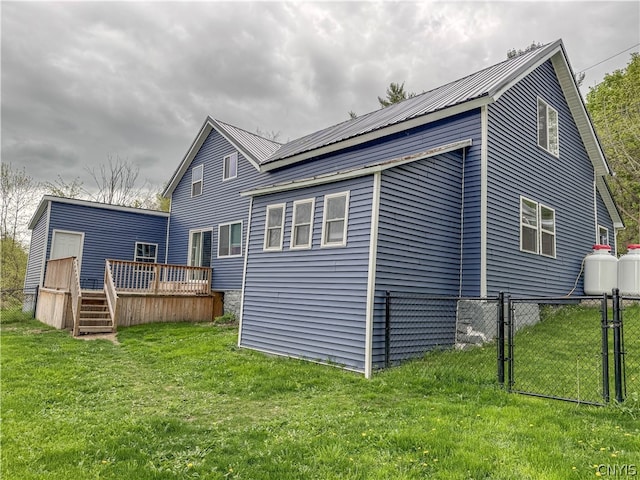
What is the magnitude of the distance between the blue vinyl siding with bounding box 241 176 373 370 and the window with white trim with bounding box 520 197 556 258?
4.78 meters

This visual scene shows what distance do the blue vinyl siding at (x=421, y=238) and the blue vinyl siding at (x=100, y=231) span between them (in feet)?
44.8

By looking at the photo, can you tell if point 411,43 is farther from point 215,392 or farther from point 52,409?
point 52,409

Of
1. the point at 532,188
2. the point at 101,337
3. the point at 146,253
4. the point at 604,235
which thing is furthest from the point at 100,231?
the point at 604,235

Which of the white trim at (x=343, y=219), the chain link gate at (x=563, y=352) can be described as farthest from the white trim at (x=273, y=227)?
the chain link gate at (x=563, y=352)

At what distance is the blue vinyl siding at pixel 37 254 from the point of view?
16000 millimetres

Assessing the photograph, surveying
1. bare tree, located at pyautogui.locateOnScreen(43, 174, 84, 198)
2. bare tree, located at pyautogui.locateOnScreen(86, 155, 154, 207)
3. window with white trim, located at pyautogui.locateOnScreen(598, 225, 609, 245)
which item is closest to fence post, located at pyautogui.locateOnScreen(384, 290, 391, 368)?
window with white trim, located at pyautogui.locateOnScreen(598, 225, 609, 245)

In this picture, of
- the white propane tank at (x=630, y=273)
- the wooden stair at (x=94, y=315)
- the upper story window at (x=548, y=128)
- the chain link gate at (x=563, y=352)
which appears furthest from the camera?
the wooden stair at (x=94, y=315)

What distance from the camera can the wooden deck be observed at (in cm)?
1204

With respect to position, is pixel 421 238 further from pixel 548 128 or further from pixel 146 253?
pixel 146 253

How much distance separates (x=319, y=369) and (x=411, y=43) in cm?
1329

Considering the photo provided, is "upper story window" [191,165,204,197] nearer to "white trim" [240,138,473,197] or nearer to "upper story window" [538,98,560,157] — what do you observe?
"white trim" [240,138,473,197]

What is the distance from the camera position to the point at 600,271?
38.3 feet

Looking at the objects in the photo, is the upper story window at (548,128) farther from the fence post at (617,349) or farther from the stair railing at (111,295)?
the stair railing at (111,295)

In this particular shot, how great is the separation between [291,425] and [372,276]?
10.0ft
